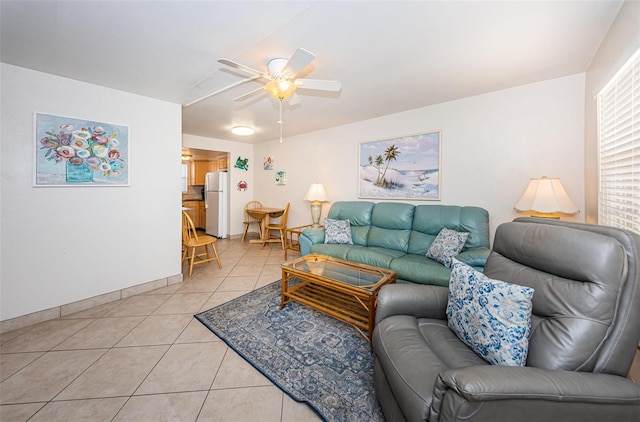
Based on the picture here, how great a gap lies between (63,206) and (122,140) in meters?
0.81

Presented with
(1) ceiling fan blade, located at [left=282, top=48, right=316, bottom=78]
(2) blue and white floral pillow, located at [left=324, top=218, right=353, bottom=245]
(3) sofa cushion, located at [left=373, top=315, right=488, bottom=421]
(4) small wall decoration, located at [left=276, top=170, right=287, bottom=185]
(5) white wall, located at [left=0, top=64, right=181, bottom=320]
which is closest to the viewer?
(3) sofa cushion, located at [left=373, top=315, right=488, bottom=421]

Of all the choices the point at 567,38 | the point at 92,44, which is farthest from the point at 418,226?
the point at 92,44

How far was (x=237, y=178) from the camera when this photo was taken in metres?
5.38

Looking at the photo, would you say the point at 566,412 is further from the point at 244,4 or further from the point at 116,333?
the point at 116,333

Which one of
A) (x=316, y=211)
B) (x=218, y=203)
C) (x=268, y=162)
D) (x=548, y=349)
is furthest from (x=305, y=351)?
(x=218, y=203)

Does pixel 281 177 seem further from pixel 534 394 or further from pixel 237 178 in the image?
pixel 534 394

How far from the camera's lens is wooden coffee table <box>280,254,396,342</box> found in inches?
72.3

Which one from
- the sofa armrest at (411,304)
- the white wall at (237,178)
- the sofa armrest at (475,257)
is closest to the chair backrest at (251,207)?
the white wall at (237,178)

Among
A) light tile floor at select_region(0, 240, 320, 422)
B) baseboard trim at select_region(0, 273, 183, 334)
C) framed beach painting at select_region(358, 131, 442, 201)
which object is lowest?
light tile floor at select_region(0, 240, 320, 422)

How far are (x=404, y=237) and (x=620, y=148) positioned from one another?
1831 mm

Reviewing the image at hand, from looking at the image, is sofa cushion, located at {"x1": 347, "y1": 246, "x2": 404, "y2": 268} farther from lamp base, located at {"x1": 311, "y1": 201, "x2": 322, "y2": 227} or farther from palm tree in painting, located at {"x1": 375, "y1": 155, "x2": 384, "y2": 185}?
lamp base, located at {"x1": 311, "y1": 201, "x2": 322, "y2": 227}

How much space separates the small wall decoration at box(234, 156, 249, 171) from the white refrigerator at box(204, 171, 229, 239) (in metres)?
0.39

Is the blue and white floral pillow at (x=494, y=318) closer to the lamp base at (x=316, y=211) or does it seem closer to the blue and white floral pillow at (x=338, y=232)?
the blue and white floral pillow at (x=338, y=232)

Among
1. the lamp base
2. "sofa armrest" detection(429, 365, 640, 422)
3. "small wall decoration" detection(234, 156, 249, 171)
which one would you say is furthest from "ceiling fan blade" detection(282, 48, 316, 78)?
"small wall decoration" detection(234, 156, 249, 171)
